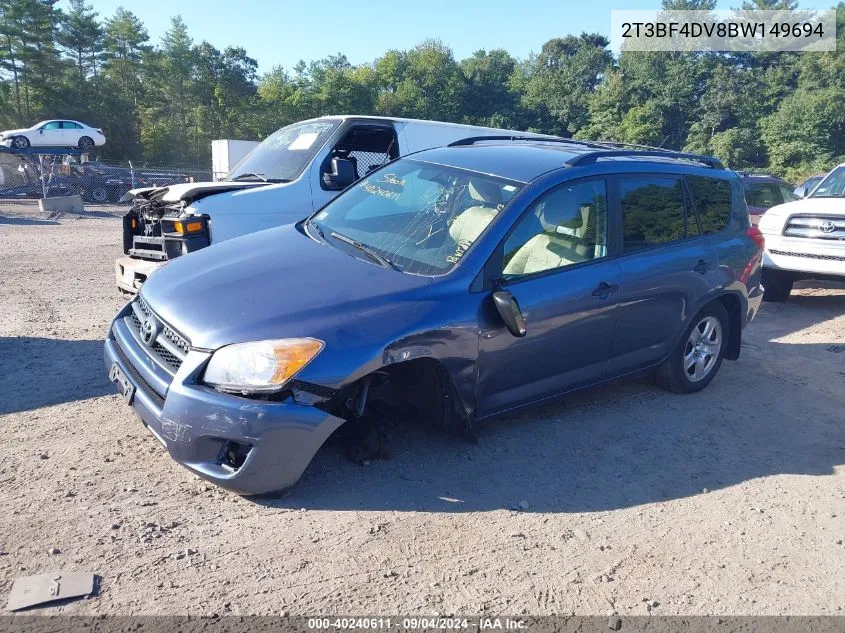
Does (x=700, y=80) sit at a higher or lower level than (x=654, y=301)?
higher

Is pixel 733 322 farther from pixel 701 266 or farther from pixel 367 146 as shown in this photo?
pixel 367 146

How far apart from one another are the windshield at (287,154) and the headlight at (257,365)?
4.18 metres

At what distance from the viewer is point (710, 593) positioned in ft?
9.87

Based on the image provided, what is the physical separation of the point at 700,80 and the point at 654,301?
61.5 meters

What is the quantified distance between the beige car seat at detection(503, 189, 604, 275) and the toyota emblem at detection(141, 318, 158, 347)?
1994mm

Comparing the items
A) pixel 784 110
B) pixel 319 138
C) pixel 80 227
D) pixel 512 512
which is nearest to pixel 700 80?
pixel 784 110

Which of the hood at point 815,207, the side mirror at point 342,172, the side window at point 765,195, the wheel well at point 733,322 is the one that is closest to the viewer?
the wheel well at point 733,322

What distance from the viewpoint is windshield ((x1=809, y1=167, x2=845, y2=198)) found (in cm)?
899

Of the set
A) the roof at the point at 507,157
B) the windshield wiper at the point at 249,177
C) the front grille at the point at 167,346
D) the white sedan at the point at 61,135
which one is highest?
the white sedan at the point at 61,135

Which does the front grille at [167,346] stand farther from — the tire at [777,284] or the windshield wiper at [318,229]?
the tire at [777,284]

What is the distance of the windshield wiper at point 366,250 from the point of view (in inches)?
157

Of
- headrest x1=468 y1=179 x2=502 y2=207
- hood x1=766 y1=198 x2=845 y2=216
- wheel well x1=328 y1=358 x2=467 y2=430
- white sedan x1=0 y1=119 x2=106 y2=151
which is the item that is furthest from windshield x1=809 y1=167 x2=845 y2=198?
white sedan x1=0 y1=119 x2=106 y2=151

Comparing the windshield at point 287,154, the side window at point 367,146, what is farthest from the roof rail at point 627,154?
the windshield at point 287,154

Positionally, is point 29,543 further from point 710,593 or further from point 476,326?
point 710,593
